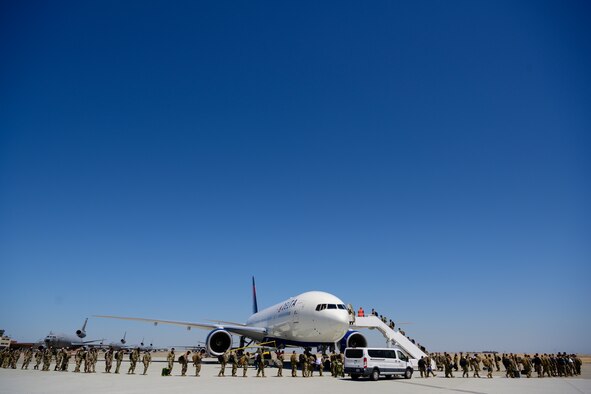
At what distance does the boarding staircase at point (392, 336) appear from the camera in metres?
31.7

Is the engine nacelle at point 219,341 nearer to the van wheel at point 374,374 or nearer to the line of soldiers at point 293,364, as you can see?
the line of soldiers at point 293,364

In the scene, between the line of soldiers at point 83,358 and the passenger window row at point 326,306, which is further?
the passenger window row at point 326,306

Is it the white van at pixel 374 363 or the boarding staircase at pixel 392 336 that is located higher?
the boarding staircase at pixel 392 336

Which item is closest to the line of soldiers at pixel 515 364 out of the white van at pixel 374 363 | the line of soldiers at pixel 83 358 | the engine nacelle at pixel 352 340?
the white van at pixel 374 363

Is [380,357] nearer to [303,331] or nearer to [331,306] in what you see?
[331,306]

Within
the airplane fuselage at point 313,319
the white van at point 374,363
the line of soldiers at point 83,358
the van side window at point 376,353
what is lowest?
the line of soldiers at point 83,358

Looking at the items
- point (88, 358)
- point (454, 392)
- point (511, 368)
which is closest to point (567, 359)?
point (511, 368)

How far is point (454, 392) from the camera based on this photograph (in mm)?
14727

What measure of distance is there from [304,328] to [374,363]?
300 inches

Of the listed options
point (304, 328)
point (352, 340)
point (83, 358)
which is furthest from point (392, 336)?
point (83, 358)

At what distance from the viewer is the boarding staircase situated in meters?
31.7

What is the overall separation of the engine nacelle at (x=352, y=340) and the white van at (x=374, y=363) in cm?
741

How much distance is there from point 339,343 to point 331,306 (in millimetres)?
5064

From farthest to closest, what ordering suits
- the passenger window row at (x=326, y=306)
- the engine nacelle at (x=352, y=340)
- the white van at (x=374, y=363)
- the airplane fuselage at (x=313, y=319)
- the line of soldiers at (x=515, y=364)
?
the engine nacelle at (x=352, y=340)
the passenger window row at (x=326, y=306)
the airplane fuselage at (x=313, y=319)
the line of soldiers at (x=515, y=364)
the white van at (x=374, y=363)
